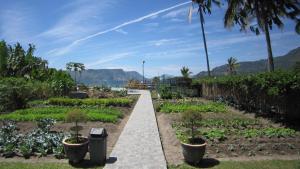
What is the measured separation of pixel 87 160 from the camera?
9172 mm

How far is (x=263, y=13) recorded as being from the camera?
77.0 feet

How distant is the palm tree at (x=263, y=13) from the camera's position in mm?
23359

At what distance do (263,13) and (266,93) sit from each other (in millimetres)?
9160

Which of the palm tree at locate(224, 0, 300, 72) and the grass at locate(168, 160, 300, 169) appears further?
the palm tree at locate(224, 0, 300, 72)

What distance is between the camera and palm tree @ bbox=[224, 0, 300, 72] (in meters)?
23.4

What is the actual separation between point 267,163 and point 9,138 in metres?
8.25

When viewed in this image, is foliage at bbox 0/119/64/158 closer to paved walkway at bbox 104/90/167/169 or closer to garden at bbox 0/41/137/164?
garden at bbox 0/41/137/164

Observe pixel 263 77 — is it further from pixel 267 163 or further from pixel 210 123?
pixel 267 163

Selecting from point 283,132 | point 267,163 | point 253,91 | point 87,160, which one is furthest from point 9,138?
point 253,91

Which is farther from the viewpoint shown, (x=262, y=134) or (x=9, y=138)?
(x=262, y=134)

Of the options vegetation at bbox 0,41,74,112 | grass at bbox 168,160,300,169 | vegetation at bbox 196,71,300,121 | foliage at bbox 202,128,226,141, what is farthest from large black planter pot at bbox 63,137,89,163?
vegetation at bbox 0,41,74,112

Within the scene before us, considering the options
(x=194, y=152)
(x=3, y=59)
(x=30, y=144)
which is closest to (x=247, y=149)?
(x=194, y=152)

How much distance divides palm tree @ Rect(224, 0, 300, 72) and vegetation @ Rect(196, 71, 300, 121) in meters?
3.24

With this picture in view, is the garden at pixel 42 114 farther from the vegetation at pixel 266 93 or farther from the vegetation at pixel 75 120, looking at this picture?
the vegetation at pixel 266 93
